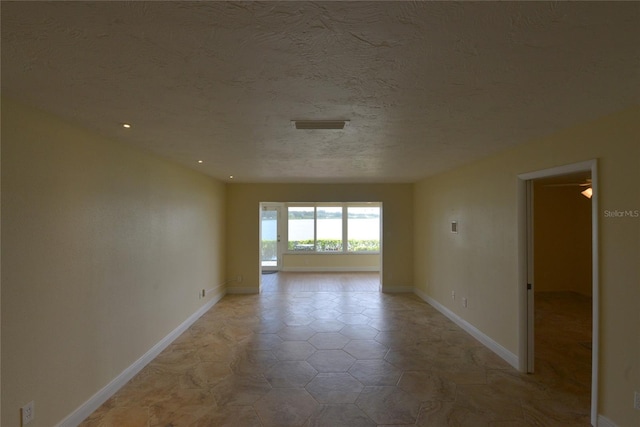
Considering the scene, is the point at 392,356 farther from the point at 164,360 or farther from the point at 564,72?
the point at 564,72

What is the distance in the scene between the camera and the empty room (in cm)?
123

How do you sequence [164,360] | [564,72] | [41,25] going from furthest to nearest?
1. [164,360]
2. [564,72]
3. [41,25]

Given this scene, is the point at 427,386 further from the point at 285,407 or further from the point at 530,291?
the point at 530,291

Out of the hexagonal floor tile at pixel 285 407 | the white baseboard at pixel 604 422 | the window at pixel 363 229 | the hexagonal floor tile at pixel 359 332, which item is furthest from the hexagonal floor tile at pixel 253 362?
the window at pixel 363 229

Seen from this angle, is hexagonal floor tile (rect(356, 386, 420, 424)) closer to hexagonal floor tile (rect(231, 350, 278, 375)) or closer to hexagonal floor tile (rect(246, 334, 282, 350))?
hexagonal floor tile (rect(231, 350, 278, 375))

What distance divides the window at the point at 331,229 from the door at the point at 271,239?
1.34ft

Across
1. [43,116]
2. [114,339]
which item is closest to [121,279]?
[114,339]

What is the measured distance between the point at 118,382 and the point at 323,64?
3422 millimetres

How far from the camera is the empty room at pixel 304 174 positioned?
48.5 inches

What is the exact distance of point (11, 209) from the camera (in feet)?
6.13

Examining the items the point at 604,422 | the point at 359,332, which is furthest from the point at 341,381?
the point at 604,422

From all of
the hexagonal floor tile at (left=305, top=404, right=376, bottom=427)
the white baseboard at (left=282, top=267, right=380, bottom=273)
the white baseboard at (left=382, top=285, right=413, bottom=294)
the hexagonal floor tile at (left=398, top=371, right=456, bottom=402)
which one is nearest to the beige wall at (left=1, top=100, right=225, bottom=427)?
the hexagonal floor tile at (left=305, top=404, right=376, bottom=427)

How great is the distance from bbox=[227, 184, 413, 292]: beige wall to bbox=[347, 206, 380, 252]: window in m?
3.13

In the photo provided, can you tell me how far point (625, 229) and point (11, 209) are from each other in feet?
13.7
